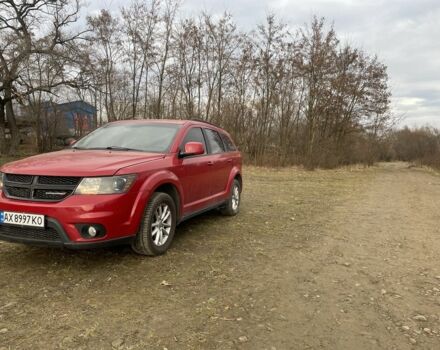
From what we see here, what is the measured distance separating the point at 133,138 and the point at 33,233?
77.0 inches

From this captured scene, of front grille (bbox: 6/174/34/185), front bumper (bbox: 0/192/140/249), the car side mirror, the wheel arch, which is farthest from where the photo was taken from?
the car side mirror

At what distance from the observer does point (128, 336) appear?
3031 mm

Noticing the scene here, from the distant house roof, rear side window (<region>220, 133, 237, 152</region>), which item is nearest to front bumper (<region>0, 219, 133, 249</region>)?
rear side window (<region>220, 133, 237, 152</region>)

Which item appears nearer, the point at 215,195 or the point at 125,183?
the point at 125,183

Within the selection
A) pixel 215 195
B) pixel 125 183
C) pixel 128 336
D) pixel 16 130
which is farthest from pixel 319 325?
pixel 16 130

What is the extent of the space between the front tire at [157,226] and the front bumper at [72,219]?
355 mm

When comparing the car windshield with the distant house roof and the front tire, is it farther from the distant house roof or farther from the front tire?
the distant house roof

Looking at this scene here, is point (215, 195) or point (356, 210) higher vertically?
point (215, 195)

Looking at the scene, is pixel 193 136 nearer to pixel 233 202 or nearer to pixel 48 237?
pixel 233 202

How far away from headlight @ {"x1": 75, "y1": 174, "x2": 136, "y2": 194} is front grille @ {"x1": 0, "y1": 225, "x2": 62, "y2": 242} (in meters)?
0.48

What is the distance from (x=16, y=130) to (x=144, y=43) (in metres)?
11.0

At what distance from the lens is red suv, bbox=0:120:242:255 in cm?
400

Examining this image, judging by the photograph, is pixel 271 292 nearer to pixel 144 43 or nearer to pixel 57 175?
pixel 57 175

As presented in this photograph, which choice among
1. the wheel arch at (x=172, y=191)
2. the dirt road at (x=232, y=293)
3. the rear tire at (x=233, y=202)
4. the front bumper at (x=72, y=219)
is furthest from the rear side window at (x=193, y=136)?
the front bumper at (x=72, y=219)
